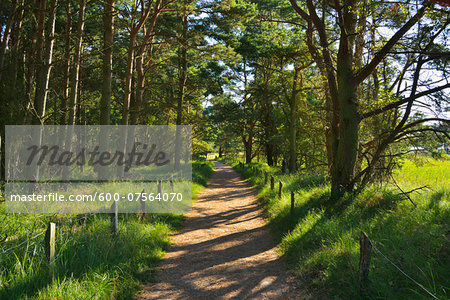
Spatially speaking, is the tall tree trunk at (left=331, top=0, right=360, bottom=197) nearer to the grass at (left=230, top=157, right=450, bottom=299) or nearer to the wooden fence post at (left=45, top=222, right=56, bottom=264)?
the grass at (left=230, top=157, right=450, bottom=299)

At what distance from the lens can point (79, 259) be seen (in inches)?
186

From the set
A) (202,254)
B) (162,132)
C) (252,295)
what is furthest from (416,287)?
(162,132)

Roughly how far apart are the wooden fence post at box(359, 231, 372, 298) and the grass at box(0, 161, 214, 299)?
329cm

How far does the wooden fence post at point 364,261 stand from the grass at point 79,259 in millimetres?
3287

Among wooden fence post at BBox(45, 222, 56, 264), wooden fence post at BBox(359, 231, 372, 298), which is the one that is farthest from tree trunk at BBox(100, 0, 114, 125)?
wooden fence post at BBox(359, 231, 372, 298)

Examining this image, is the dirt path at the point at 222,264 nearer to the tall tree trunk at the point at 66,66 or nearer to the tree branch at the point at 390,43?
the tree branch at the point at 390,43

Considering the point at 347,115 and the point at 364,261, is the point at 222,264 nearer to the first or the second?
the point at 364,261

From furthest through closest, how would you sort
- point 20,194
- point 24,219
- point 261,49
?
point 261,49
point 20,194
point 24,219

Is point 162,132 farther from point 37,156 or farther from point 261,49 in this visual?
point 37,156

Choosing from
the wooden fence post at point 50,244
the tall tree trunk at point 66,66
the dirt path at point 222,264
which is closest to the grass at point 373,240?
the dirt path at point 222,264

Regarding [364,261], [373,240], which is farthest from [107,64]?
[364,261]

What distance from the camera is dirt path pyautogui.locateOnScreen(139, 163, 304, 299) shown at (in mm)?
4816

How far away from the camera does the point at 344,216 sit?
7.16 metres

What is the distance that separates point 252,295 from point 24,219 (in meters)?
5.21
